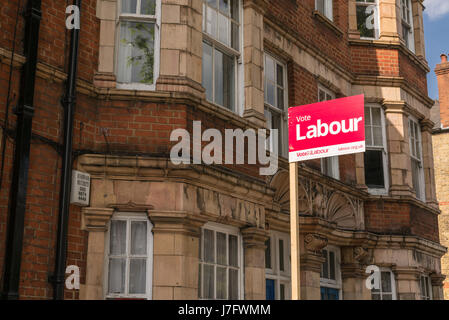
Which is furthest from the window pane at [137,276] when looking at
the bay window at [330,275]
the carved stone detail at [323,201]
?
the bay window at [330,275]

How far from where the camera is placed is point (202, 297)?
838 centimetres

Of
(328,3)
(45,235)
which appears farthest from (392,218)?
(45,235)

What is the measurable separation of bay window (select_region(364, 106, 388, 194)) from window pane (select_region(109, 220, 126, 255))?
7.06 metres

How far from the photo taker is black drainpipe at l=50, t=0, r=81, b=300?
283 inches

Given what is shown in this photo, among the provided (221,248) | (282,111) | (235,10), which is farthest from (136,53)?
(282,111)

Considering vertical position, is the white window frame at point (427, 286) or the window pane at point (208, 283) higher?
the white window frame at point (427, 286)

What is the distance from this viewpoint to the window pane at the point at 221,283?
869 centimetres

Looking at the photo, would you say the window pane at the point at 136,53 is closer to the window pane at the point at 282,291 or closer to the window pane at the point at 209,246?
the window pane at the point at 209,246

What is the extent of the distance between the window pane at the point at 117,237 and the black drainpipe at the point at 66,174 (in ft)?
2.31

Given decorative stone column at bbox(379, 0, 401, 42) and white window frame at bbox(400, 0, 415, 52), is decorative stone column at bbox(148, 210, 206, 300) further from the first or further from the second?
white window frame at bbox(400, 0, 415, 52)

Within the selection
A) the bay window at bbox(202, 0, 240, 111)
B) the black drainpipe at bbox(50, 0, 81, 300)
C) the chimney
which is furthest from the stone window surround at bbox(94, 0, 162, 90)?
the chimney

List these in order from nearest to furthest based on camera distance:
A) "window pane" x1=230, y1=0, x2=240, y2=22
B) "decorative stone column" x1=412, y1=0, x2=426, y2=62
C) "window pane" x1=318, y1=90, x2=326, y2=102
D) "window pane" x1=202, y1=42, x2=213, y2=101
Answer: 1. "window pane" x1=202, y1=42, x2=213, y2=101
2. "window pane" x1=230, y1=0, x2=240, y2=22
3. "window pane" x1=318, y1=90, x2=326, y2=102
4. "decorative stone column" x1=412, y1=0, x2=426, y2=62

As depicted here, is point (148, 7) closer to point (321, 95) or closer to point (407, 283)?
point (321, 95)

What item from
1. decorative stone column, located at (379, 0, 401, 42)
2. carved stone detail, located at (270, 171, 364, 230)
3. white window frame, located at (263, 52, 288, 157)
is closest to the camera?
carved stone detail, located at (270, 171, 364, 230)
